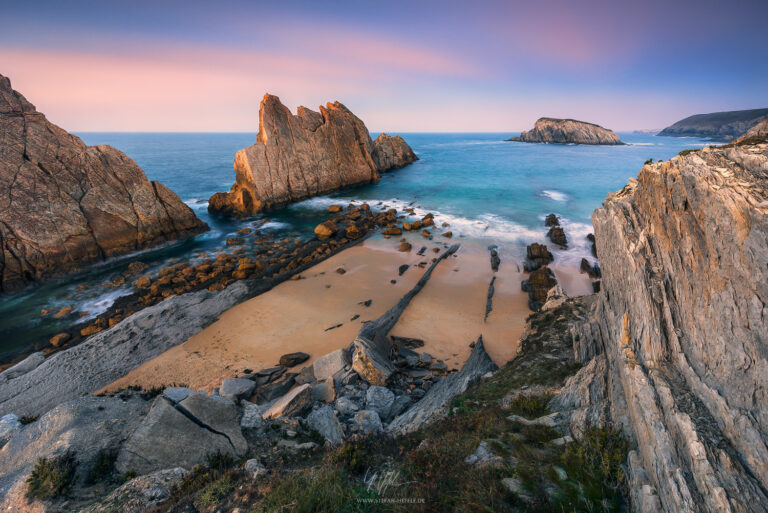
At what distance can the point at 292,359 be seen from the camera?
15.9 meters

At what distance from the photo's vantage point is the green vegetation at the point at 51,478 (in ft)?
19.7

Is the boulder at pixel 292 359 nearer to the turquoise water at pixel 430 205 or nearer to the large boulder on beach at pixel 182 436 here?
the large boulder on beach at pixel 182 436

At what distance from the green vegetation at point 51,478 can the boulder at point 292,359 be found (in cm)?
931

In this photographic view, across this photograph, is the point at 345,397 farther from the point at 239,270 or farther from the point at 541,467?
the point at 239,270

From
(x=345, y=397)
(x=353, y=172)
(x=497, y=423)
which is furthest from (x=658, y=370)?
(x=353, y=172)

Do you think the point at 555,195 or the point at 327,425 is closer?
the point at 327,425

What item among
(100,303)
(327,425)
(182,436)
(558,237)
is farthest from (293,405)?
(558,237)

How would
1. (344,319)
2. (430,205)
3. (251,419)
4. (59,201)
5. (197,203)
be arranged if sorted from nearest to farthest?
1. (251,419)
2. (344,319)
3. (59,201)
4. (430,205)
5. (197,203)

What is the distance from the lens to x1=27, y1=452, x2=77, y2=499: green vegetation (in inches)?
236

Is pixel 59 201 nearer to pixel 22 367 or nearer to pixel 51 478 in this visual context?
pixel 22 367

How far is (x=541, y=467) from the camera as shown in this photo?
621cm

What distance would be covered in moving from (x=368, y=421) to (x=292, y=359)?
686cm

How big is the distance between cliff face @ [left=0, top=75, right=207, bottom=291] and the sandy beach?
18816mm

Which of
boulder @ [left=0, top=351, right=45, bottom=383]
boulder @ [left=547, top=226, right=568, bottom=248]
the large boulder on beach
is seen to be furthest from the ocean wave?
boulder @ [left=547, top=226, right=568, bottom=248]
